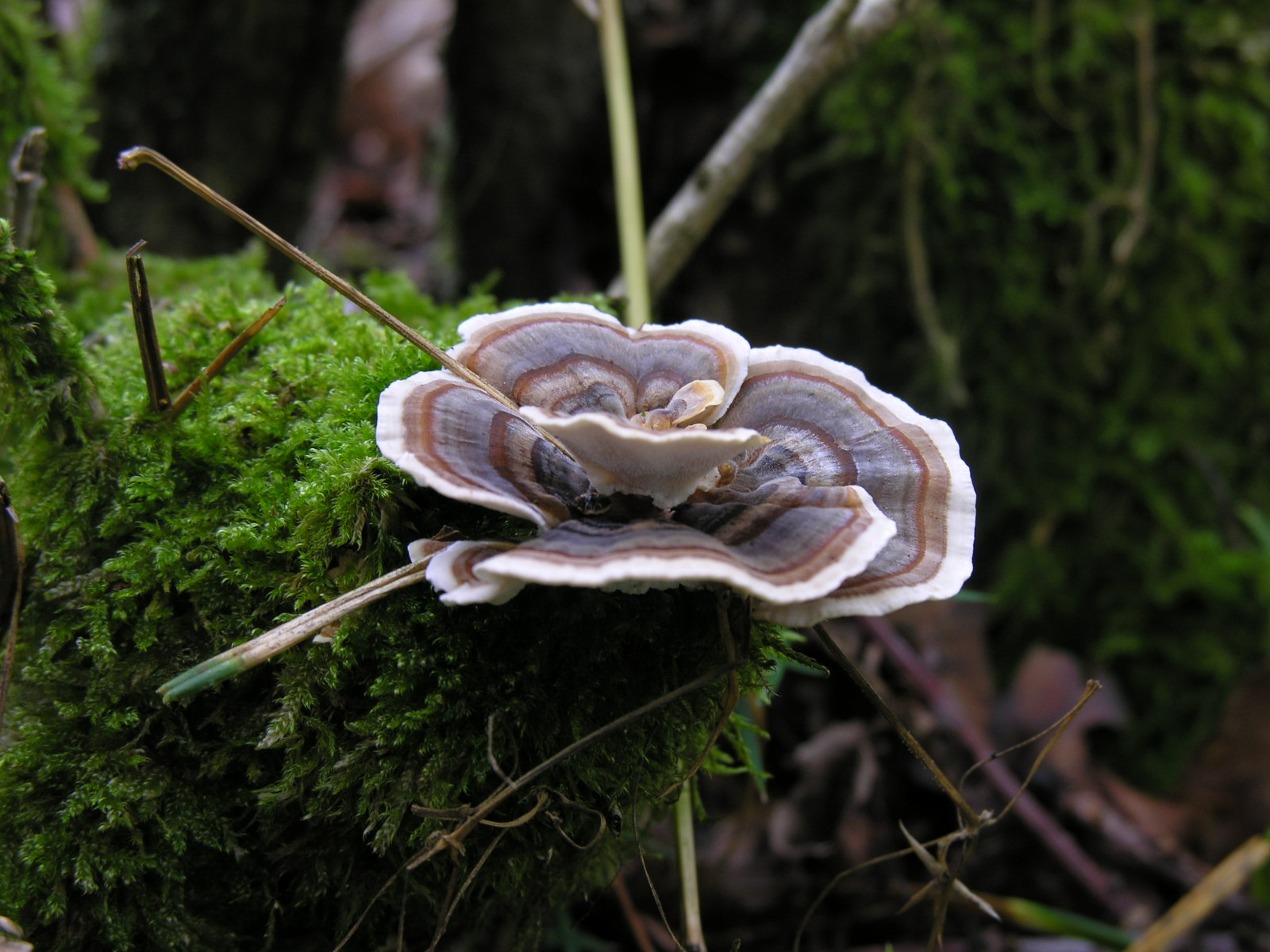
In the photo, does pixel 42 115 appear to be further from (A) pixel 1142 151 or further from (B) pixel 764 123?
(A) pixel 1142 151

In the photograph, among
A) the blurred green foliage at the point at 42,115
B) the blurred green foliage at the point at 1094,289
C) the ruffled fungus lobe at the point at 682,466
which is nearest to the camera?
the ruffled fungus lobe at the point at 682,466

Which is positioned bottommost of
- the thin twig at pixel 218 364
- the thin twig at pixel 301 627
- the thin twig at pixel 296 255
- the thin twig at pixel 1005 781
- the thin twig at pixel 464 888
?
the thin twig at pixel 1005 781

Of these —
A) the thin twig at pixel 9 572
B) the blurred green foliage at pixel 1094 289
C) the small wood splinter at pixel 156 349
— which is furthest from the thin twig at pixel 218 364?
the blurred green foliage at pixel 1094 289

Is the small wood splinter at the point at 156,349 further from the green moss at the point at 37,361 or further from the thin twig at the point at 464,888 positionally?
the thin twig at the point at 464,888

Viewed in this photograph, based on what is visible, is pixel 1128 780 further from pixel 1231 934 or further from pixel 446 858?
pixel 446 858

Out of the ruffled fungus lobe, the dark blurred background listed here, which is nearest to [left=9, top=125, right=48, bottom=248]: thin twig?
the dark blurred background

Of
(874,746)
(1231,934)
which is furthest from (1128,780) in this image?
(874,746)
